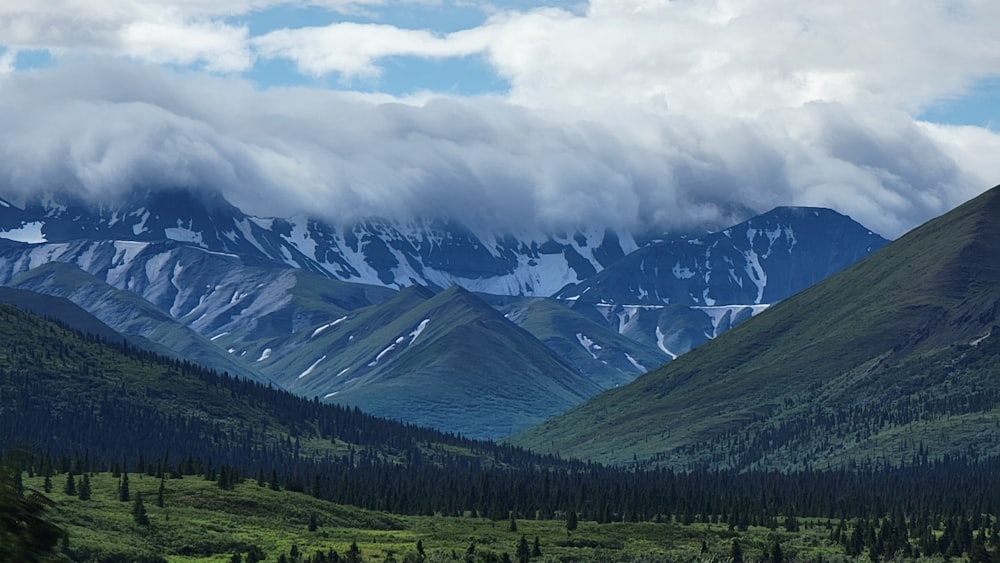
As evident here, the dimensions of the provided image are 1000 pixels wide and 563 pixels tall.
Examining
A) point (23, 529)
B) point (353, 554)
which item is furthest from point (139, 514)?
point (23, 529)

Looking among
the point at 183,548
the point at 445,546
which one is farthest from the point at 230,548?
the point at 445,546

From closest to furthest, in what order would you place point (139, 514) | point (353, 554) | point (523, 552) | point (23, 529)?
point (23, 529) → point (353, 554) → point (139, 514) → point (523, 552)

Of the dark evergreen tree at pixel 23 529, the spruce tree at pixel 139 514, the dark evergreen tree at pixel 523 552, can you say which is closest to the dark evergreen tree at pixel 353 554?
the dark evergreen tree at pixel 523 552

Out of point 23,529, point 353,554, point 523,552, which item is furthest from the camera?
point 523,552

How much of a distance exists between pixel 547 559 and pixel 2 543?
155155mm

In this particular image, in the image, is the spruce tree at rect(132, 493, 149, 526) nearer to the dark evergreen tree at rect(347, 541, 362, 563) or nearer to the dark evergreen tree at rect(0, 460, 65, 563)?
the dark evergreen tree at rect(347, 541, 362, 563)

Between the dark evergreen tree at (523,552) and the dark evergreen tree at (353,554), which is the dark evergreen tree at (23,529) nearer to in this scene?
the dark evergreen tree at (353,554)

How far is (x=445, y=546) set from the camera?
7682 inches

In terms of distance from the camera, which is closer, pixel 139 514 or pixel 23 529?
pixel 23 529

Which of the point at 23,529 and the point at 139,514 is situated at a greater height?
the point at 139,514

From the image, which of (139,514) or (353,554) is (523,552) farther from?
(139,514)

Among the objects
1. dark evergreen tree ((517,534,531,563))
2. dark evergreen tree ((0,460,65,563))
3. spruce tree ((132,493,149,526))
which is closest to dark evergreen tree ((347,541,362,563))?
dark evergreen tree ((517,534,531,563))

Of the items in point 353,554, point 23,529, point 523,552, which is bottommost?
point 23,529

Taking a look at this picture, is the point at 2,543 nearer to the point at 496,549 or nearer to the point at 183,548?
the point at 183,548
